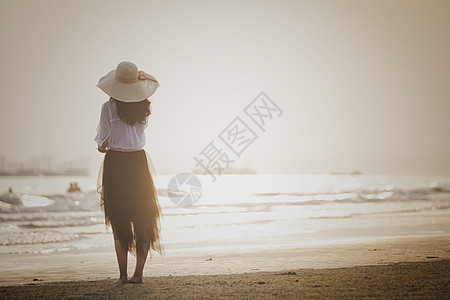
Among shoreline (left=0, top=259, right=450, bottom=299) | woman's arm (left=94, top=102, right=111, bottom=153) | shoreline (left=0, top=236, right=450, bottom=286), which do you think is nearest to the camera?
shoreline (left=0, top=259, right=450, bottom=299)

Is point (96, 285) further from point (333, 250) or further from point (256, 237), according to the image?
point (256, 237)

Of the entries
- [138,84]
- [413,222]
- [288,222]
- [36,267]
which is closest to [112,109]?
[138,84]

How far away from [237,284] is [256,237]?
5247mm

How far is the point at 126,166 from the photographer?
12.9 ft

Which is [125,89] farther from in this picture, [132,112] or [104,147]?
[104,147]

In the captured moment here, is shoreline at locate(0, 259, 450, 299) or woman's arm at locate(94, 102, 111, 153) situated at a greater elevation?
woman's arm at locate(94, 102, 111, 153)

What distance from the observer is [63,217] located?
45.4 ft

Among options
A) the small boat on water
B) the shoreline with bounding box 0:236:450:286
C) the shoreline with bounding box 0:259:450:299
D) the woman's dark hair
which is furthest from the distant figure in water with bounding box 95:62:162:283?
the small boat on water

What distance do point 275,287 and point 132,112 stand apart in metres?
1.72

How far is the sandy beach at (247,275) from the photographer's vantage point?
3387 millimetres

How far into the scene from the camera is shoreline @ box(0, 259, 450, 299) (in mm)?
3281

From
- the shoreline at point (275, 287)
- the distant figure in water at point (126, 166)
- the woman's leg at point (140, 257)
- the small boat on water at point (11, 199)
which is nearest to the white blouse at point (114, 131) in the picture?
the distant figure in water at point (126, 166)

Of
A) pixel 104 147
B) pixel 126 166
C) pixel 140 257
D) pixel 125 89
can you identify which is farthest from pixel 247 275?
pixel 125 89

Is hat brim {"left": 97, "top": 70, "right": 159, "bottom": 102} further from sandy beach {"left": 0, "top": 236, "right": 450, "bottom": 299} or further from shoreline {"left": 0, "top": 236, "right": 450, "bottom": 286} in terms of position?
shoreline {"left": 0, "top": 236, "right": 450, "bottom": 286}
